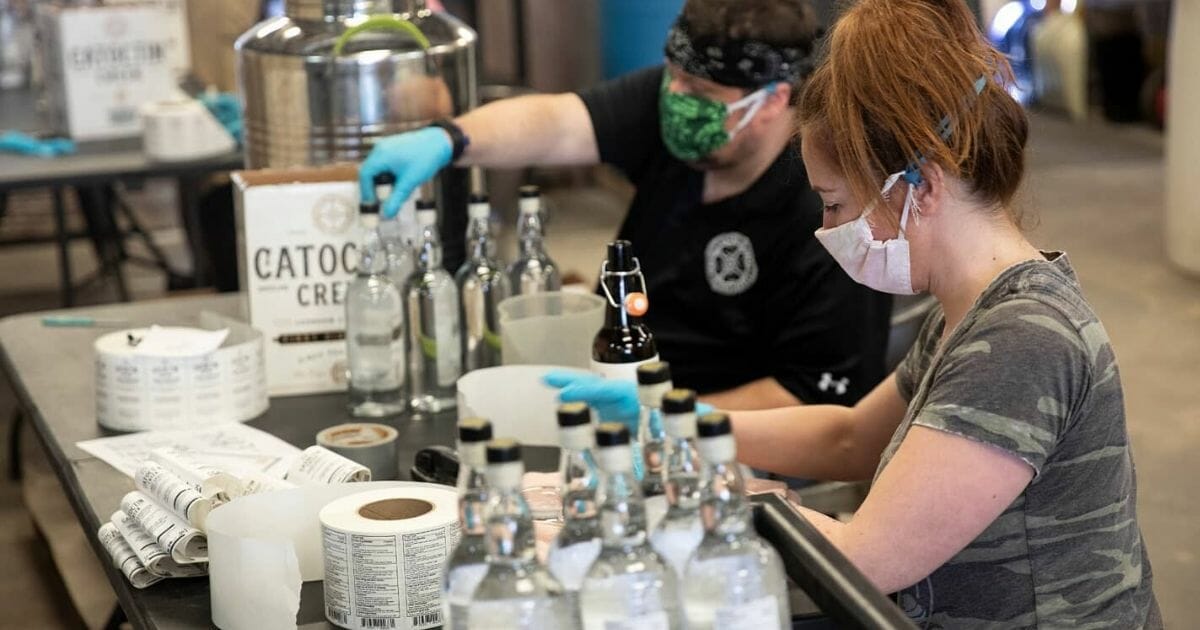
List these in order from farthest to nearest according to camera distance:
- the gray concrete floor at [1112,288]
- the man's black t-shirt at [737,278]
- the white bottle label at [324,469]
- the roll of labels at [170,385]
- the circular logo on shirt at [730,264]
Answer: the gray concrete floor at [1112,288] → the circular logo on shirt at [730,264] → the man's black t-shirt at [737,278] → the roll of labels at [170,385] → the white bottle label at [324,469]

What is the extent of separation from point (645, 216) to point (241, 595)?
1.23 meters

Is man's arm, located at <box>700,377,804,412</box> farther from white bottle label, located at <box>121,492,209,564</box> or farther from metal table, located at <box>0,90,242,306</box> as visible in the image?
metal table, located at <box>0,90,242,306</box>

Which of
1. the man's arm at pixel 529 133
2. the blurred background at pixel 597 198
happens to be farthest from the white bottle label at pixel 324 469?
the blurred background at pixel 597 198

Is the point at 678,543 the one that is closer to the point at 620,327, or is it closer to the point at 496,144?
the point at 620,327

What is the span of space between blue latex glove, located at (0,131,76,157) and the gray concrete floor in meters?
0.81

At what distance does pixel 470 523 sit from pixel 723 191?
1.36m

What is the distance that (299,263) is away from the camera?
6.57 feet

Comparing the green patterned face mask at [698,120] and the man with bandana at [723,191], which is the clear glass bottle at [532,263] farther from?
the green patterned face mask at [698,120]

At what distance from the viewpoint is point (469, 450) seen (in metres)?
0.97

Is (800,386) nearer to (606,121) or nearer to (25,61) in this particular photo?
(606,121)

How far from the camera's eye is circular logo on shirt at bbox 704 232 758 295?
222cm

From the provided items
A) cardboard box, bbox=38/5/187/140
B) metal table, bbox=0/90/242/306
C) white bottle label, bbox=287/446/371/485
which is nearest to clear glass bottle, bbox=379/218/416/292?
white bottle label, bbox=287/446/371/485

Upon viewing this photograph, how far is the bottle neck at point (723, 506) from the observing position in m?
0.97

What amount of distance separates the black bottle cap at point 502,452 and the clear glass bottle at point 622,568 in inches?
2.1
